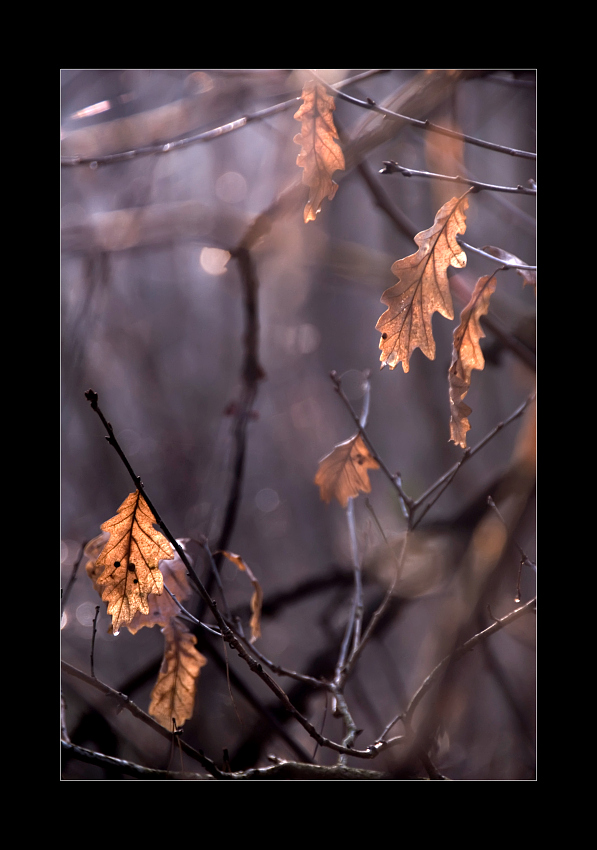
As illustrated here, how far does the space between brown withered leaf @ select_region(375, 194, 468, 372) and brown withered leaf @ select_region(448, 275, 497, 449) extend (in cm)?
3

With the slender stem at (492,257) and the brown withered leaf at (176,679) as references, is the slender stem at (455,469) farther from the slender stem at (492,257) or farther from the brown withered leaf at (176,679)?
the brown withered leaf at (176,679)

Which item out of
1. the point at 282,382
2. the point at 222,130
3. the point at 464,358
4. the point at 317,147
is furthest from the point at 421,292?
the point at 282,382

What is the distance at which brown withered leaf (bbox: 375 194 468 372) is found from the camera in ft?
1.75

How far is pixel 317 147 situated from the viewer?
59 cm

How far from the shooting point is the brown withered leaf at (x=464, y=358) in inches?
20.7

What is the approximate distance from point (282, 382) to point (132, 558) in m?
0.99

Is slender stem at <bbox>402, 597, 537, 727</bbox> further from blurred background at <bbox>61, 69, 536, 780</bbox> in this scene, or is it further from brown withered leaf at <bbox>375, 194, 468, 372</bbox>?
brown withered leaf at <bbox>375, 194, 468, 372</bbox>

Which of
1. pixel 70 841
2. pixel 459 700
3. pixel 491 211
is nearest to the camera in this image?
pixel 70 841

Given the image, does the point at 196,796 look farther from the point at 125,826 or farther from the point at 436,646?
the point at 436,646

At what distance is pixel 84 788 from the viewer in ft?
2.09

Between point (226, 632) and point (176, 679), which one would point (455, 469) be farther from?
point (176, 679)

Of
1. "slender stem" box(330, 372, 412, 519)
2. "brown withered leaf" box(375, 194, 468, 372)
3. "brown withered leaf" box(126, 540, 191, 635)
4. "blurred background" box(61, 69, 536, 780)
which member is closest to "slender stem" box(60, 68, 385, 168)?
"blurred background" box(61, 69, 536, 780)
